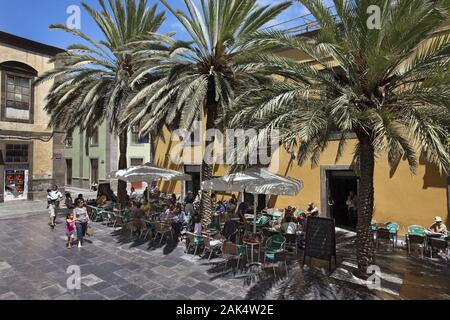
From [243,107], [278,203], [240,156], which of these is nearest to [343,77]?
[243,107]

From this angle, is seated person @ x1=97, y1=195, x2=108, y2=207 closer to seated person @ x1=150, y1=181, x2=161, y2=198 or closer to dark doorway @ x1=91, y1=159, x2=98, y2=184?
seated person @ x1=150, y1=181, x2=161, y2=198

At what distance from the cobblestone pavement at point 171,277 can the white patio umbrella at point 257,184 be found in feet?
7.11

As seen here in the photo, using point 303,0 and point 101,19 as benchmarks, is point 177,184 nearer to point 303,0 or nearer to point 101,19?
point 101,19

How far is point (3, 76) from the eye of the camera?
20500mm

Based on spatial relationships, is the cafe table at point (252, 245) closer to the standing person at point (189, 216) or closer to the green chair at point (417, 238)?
the standing person at point (189, 216)

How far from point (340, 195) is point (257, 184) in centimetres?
726

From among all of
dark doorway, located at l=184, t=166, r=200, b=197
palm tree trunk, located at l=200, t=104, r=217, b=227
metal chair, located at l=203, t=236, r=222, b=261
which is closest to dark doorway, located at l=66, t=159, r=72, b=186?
dark doorway, located at l=184, t=166, r=200, b=197

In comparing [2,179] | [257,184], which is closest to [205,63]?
[257,184]

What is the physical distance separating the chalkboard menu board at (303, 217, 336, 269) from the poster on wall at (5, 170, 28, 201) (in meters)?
22.2

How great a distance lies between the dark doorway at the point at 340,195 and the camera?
13812 mm

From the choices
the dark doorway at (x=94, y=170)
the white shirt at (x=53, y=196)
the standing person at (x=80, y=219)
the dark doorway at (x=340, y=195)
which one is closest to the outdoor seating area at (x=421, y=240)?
the dark doorway at (x=340, y=195)

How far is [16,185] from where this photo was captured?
2161 centimetres

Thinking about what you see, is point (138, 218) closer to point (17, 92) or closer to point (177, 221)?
point (177, 221)
